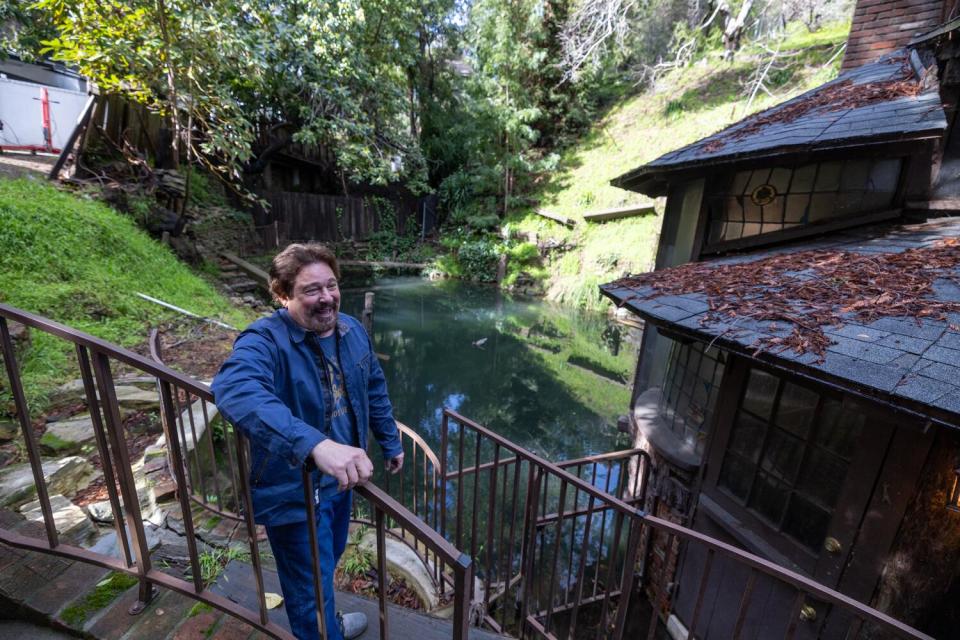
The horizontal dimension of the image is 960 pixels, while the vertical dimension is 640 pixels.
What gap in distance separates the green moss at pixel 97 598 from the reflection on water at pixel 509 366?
600 cm

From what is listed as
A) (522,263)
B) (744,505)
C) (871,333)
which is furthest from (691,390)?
(522,263)

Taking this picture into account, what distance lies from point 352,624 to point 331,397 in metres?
1.09

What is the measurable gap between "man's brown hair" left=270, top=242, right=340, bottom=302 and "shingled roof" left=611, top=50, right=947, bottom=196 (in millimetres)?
3748

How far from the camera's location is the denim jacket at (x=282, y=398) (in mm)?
1120

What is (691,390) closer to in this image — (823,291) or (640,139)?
(823,291)

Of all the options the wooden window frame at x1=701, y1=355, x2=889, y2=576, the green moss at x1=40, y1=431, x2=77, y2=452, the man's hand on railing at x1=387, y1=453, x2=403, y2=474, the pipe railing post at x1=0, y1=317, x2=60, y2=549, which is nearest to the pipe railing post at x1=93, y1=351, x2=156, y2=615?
the pipe railing post at x1=0, y1=317, x2=60, y2=549

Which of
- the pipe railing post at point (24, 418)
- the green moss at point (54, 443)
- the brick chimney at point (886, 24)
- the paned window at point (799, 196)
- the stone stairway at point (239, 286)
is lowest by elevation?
the stone stairway at point (239, 286)

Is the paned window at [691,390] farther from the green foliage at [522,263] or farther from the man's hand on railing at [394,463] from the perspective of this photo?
the green foliage at [522,263]

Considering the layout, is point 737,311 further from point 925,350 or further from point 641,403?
point 641,403

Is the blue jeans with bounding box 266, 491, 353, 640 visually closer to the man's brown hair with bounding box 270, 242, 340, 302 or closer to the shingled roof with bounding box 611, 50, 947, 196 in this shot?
the man's brown hair with bounding box 270, 242, 340, 302

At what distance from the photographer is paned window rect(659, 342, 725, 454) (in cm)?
380

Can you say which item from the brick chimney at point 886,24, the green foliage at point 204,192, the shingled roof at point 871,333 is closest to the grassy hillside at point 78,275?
the green foliage at point 204,192

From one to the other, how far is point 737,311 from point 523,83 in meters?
18.4

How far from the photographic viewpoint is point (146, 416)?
366cm
